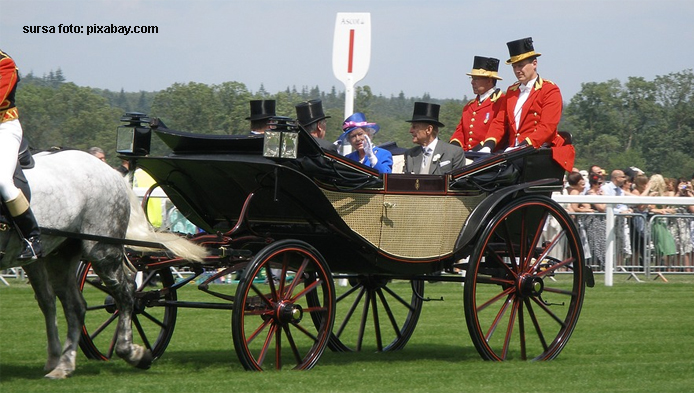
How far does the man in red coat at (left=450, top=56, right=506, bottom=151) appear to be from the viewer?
8.95 metres

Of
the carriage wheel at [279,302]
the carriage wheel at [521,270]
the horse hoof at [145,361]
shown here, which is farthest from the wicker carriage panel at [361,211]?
the horse hoof at [145,361]

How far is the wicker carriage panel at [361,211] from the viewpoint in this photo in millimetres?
7117

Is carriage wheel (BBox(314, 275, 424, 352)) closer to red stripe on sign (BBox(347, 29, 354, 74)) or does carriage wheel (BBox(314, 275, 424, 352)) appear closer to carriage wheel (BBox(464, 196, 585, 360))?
carriage wheel (BBox(464, 196, 585, 360))

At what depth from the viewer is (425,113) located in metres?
8.16

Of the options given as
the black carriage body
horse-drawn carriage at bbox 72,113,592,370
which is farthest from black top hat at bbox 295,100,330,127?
the black carriage body

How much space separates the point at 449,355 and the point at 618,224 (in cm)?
670

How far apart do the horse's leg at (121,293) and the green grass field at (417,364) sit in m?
0.13

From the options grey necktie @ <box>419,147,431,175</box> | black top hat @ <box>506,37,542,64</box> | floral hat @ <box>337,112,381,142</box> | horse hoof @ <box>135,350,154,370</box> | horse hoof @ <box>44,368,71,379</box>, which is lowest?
horse hoof @ <box>44,368,71,379</box>

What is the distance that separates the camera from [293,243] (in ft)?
22.2

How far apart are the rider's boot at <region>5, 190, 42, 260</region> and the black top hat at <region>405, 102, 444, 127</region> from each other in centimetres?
311

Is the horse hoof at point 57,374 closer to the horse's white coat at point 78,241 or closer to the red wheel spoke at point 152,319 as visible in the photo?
the horse's white coat at point 78,241

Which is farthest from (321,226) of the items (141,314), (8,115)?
(8,115)

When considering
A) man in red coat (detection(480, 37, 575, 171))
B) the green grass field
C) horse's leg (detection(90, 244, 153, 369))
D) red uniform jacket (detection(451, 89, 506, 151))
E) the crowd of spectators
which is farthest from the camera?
the crowd of spectators

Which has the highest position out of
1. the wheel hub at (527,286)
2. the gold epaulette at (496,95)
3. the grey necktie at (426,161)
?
the gold epaulette at (496,95)
